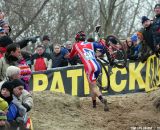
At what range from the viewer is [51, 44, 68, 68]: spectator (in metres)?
15.7

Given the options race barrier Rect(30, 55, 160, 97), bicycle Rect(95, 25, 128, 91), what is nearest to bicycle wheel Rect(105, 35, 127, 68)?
bicycle Rect(95, 25, 128, 91)

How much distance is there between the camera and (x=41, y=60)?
1605 cm

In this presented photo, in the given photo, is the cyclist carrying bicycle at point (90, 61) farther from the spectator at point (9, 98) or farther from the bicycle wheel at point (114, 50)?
the spectator at point (9, 98)

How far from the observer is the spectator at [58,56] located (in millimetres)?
15742

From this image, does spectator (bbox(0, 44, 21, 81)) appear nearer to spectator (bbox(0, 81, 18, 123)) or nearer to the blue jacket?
spectator (bbox(0, 81, 18, 123))

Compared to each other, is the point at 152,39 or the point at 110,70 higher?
the point at 152,39

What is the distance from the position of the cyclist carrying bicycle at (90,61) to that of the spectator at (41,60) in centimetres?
243

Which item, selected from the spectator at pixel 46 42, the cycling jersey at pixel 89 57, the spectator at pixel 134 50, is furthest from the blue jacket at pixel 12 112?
the spectator at pixel 46 42

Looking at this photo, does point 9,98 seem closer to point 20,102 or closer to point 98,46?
point 20,102

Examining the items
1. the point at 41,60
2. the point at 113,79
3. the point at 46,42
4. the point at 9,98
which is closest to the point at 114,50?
the point at 113,79

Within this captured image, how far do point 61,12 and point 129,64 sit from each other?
61.3 ft

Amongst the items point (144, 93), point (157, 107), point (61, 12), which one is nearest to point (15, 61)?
point (157, 107)

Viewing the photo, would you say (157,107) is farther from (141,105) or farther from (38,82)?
(38,82)

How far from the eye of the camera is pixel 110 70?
50.8 ft
